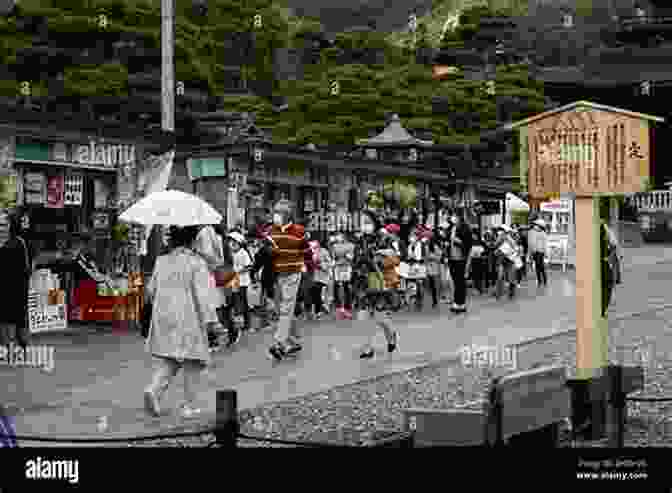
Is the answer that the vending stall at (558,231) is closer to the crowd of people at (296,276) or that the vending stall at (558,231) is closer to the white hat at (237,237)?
the crowd of people at (296,276)

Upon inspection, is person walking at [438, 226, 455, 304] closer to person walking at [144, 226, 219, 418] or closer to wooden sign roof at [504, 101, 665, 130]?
person walking at [144, 226, 219, 418]

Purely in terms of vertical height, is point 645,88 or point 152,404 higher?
point 645,88

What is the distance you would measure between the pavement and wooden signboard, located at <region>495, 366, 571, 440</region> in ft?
10.0

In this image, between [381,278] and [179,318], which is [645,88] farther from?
[179,318]

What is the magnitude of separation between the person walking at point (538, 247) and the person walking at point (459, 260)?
5.66 meters

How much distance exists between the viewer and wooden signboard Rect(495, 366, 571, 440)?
9.09 m

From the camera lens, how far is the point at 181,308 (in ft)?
38.2

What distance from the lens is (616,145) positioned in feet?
34.8

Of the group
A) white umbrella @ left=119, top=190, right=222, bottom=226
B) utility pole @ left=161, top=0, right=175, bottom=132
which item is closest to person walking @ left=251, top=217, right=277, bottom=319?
utility pole @ left=161, top=0, right=175, bottom=132

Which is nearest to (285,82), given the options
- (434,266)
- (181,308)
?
(434,266)

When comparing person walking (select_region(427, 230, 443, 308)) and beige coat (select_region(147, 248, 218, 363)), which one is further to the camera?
person walking (select_region(427, 230, 443, 308))

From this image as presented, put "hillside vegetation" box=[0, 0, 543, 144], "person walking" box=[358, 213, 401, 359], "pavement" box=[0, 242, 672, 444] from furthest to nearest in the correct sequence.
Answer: "hillside vegetation" box=[0, 0, 543, 144], "person walking" box=[358, 213, 401, 359], "pavement" box=[0, 242, 672, 444]

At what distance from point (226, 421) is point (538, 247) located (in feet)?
69.4

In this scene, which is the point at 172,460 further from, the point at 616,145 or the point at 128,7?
the point at 128,7
